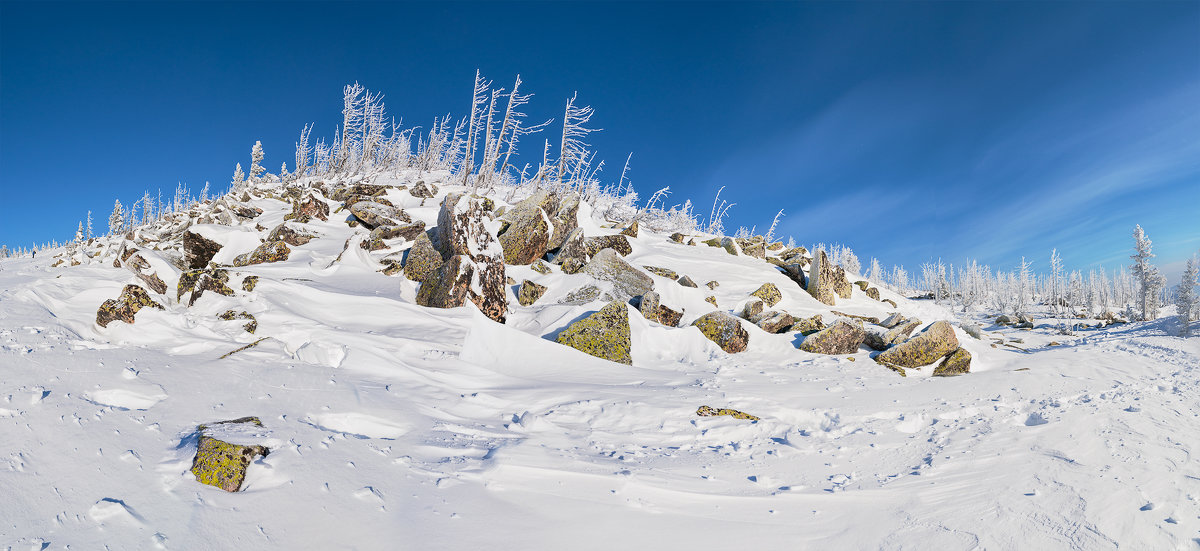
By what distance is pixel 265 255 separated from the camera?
11594mm

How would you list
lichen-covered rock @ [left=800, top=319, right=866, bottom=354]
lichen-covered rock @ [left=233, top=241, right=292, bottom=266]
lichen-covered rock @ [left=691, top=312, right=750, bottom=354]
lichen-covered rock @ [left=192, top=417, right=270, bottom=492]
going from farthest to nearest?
lichen-covered rock @ [left=233, top=241, right=292, bottom=266] < lichen-covered rock @ [left=800, top=319, right=866, bottom=354] < lichen-covered rock @ [left=691, top=312, right=750, bottom=354] < lichen-covered rock @ [left=192, top=417, right=270, bottom=492]

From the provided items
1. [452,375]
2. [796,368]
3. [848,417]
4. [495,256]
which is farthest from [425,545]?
[495,256]

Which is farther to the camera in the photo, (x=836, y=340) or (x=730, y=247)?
(x=730, y=247)

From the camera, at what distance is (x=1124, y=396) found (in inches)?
263

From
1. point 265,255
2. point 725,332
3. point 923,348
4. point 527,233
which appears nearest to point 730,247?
point 527,233

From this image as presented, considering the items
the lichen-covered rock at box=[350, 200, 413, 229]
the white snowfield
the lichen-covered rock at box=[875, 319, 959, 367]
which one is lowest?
the white snowfield

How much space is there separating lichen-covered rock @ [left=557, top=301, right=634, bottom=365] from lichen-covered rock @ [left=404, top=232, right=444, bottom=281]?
3.97 m

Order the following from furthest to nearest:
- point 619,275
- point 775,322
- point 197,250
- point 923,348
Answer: point 619,275
point 197,250
point 775,322
point 923,348

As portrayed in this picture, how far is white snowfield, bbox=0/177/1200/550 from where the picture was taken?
296 cm

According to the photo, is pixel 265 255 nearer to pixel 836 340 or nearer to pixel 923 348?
pixel 836 340

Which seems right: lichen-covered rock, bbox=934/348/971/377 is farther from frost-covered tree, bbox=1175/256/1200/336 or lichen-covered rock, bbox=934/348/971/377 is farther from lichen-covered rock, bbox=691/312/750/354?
frost-covered tree, bbox=1175/256/1200/336

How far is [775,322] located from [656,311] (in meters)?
2.82

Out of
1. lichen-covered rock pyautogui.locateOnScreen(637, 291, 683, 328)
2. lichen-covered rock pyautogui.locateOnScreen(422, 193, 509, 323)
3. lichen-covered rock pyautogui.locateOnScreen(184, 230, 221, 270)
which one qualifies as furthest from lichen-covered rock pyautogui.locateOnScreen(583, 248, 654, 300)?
lichen-covered rock pyautogui.locateOnScreen(184, 230, 221, 270)

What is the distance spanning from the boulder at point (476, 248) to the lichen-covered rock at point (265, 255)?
13.5 ft
